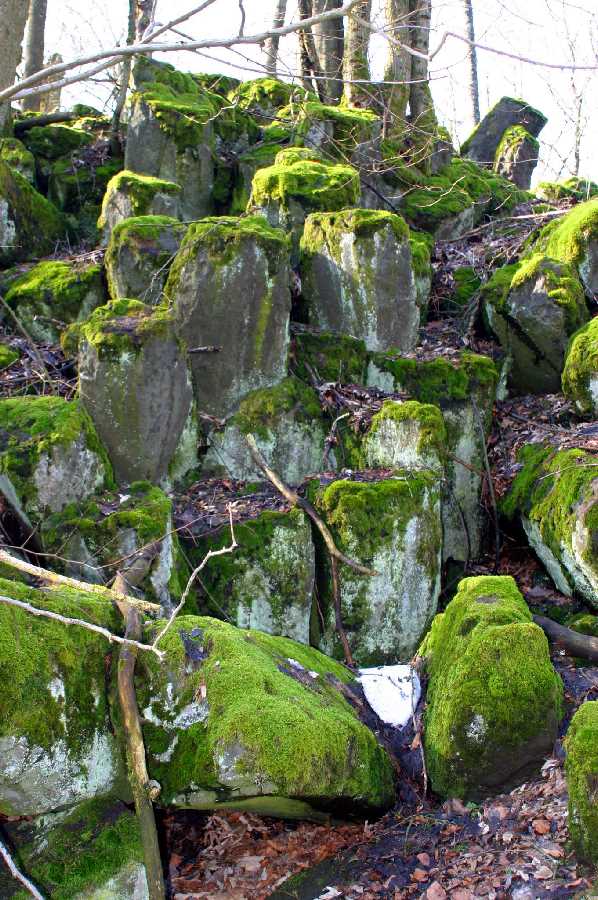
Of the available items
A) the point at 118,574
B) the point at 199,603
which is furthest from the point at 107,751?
the point at 199,603

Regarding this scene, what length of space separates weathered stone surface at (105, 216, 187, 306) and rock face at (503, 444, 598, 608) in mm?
4450

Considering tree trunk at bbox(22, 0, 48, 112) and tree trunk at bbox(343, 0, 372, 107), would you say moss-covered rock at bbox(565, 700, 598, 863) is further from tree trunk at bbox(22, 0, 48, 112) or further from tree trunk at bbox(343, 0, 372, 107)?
tree trunk at bbox(22, 0, 48, 112)

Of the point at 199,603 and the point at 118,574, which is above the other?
the point at 118,574

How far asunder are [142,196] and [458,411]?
4.77 metres

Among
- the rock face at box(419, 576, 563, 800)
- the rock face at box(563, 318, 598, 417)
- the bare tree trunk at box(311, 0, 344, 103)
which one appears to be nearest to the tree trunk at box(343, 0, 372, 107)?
the bare tree trunk at box(311, 0, 344, 103)

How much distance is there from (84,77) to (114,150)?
31.0 ft

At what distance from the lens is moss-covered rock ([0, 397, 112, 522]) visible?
642cm

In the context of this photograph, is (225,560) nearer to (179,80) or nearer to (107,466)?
(107,466)

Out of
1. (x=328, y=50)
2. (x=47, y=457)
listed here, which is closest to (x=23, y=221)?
(x=47, y=457)

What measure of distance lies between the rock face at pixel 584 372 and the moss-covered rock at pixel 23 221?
7064 mm

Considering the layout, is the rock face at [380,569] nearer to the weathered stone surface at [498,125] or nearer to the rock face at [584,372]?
the rock face at [584,372]

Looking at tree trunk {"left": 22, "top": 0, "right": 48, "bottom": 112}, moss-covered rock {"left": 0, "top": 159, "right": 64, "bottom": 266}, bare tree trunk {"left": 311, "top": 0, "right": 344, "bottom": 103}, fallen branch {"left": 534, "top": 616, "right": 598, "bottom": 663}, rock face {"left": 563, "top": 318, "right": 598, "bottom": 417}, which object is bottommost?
fallen branch {"left": 534, "top": 616, "right": 598, "bottom": 663}

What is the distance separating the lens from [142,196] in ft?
32.3

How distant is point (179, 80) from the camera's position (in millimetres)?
12047
